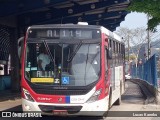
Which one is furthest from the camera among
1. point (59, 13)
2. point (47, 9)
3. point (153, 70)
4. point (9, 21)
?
point (59, 13)

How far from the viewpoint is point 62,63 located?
38.8ft

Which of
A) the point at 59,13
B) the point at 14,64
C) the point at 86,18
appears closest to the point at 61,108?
the point at 14,64

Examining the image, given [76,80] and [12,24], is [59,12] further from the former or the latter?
[76,80]

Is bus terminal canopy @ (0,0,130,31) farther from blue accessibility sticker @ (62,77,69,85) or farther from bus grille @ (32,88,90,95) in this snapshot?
bus grille @ (32,88,90,95)

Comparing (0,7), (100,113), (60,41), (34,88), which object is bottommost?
(100,113)

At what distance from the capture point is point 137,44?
90.9 m

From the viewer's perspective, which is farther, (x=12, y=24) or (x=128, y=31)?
(x=128, y=31)

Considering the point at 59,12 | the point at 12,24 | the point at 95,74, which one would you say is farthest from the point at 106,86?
the point at 59,12

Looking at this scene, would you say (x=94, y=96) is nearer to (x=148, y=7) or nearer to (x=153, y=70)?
(x=148, y=7)

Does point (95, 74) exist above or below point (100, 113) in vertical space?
above

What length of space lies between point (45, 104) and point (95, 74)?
5.47ft

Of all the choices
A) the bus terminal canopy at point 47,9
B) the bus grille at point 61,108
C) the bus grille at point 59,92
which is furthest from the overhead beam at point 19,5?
the bus grille at point 61,108

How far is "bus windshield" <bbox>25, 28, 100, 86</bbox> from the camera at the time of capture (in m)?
11.7

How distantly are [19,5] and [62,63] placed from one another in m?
11.9
